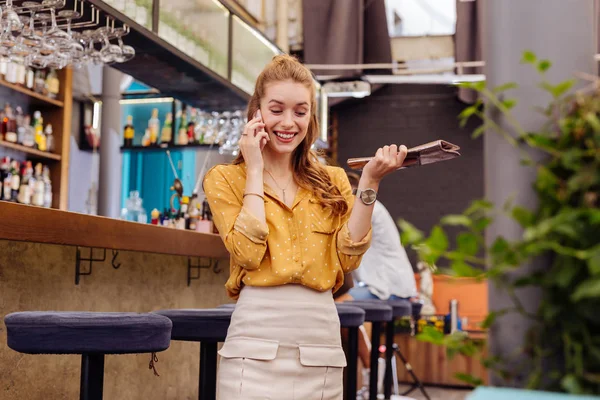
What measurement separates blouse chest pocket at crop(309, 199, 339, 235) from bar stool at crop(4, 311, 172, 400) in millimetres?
448

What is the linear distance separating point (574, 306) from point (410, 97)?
24.3 feet

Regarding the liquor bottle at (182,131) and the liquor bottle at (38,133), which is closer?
the liquor bottle at (38,133)

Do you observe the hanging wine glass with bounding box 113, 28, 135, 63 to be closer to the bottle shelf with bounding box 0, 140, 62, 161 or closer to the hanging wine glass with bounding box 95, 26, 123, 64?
the hanging wine glass with bounding box 95, 26, 123, 64

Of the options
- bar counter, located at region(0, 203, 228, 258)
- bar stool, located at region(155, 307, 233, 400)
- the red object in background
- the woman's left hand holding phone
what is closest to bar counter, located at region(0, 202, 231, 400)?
bar counter, located at region(0, 203, 228, 258)

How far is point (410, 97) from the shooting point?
794 cm

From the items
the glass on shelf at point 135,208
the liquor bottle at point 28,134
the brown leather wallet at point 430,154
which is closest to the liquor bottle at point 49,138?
the liquor bottle at point 28,134

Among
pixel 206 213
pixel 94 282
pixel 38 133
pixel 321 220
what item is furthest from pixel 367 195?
pixel 38 133

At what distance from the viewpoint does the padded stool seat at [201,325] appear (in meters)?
2.18

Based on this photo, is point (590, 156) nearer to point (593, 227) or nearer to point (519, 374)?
point (593, 227)

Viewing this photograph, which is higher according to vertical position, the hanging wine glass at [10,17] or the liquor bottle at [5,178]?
the hanging wine glass at [10,17]

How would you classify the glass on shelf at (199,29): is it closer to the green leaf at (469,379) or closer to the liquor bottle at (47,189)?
the liquor bottle at (47,189)

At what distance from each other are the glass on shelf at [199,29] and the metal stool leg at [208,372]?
2.33m

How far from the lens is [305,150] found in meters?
1.96

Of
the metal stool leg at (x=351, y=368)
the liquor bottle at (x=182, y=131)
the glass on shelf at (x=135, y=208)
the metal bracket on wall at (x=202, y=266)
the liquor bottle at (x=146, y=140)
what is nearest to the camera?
the metal stool leg at (x=351, y=368)
